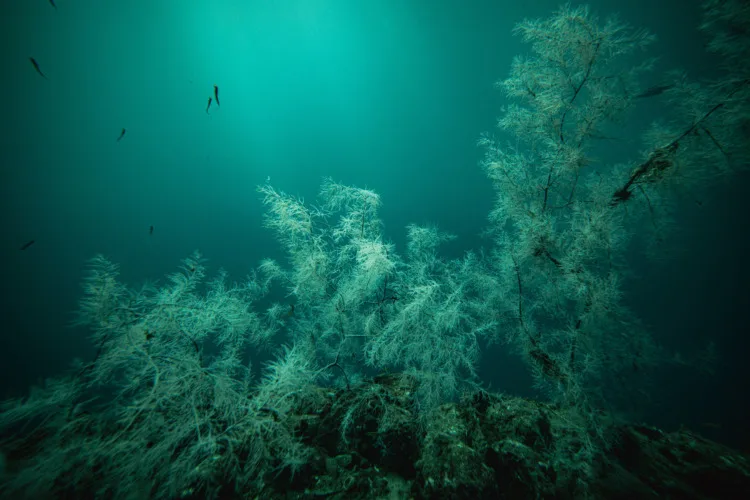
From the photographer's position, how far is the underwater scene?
10.9 ft

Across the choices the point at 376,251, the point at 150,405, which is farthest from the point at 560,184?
the point at 150,405

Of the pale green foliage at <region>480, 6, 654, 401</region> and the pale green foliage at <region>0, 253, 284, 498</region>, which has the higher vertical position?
the pale green foliage at <region>480, 6, 654, 401</region>

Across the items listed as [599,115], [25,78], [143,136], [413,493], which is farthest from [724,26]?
[25,78]

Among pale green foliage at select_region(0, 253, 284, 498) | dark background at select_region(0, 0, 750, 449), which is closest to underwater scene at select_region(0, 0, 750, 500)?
pale green foliage at select_region(0, 253, 284, 498)

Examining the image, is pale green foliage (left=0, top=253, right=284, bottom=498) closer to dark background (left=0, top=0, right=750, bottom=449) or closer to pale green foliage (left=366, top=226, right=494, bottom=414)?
pale green foliage (left=366, top=226, right=494, bottom=414)

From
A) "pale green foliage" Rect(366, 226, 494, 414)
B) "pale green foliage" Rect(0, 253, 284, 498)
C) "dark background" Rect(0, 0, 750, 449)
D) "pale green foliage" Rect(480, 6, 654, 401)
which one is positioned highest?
"dark background" Rect(0, 0, 750, 449)

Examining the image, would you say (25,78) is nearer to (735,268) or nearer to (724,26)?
(724,26)

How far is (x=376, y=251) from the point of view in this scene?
15.0ft

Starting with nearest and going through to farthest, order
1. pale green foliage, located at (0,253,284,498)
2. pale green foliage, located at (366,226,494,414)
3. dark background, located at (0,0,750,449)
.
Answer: pale green foliage, located at (0,253,284,498), pale green foliage, located at (366,226,494,414), dark background, located at (0,0,750,449)

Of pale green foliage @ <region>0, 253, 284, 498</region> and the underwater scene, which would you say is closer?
pale green foliage @ <region>0, 253, 284, 498</region>

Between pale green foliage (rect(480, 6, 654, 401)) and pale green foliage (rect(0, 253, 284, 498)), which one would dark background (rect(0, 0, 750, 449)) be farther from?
pale green foliage (rect(0, 253, 284, 498))

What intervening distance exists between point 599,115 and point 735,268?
20.6m

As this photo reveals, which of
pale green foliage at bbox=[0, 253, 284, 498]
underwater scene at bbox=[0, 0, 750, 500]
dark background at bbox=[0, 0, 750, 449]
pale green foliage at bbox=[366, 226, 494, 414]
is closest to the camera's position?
pale green foliage at bbox=[0, 253, 284, 498]

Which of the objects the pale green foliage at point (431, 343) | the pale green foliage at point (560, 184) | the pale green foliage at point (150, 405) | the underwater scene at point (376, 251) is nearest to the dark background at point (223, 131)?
the underwater scene at point (376, 251)
